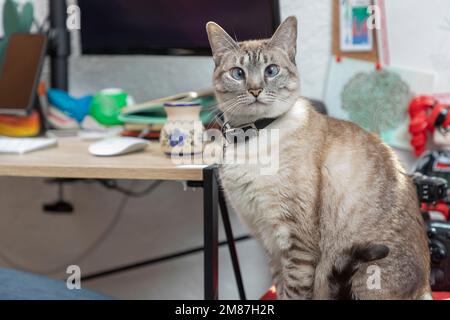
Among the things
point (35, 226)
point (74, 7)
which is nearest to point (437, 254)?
point (74, 7)

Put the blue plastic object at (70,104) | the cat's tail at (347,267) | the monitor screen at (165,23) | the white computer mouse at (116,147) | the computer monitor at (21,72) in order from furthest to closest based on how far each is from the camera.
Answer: the blue plastic object at (70,104)
the computer monitor at (21,72)
the monitor screen at (165,23)
the white computer mouse at (116,147)
the cat's tail at (347,267)

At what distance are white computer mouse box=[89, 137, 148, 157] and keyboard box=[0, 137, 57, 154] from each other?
0.49ft

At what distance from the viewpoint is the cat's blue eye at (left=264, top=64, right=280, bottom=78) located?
3.34 feet

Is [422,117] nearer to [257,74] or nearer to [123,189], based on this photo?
[257,74]

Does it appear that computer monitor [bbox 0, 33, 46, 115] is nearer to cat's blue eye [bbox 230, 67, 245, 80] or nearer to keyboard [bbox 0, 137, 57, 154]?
keyboard [bbox 0, 137, 57, 154]

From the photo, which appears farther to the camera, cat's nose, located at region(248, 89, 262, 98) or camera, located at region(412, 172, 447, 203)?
camera, located at region(412, 172, 447, 203)

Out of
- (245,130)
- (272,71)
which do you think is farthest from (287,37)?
(245,130)

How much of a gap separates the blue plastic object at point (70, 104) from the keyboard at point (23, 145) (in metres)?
0.22

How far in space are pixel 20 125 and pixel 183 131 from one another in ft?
1.81

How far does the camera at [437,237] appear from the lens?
1188 mm

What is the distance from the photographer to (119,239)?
1.89m

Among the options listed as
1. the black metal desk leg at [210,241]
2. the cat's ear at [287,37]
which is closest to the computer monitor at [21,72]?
the black metal desk leg at [210,241]

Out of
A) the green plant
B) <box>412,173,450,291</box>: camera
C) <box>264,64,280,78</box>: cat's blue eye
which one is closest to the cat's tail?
<box>412,173,450,291</box>: camera

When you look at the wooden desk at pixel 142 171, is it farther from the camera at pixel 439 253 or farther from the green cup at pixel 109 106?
the camera at pixel 439 253
